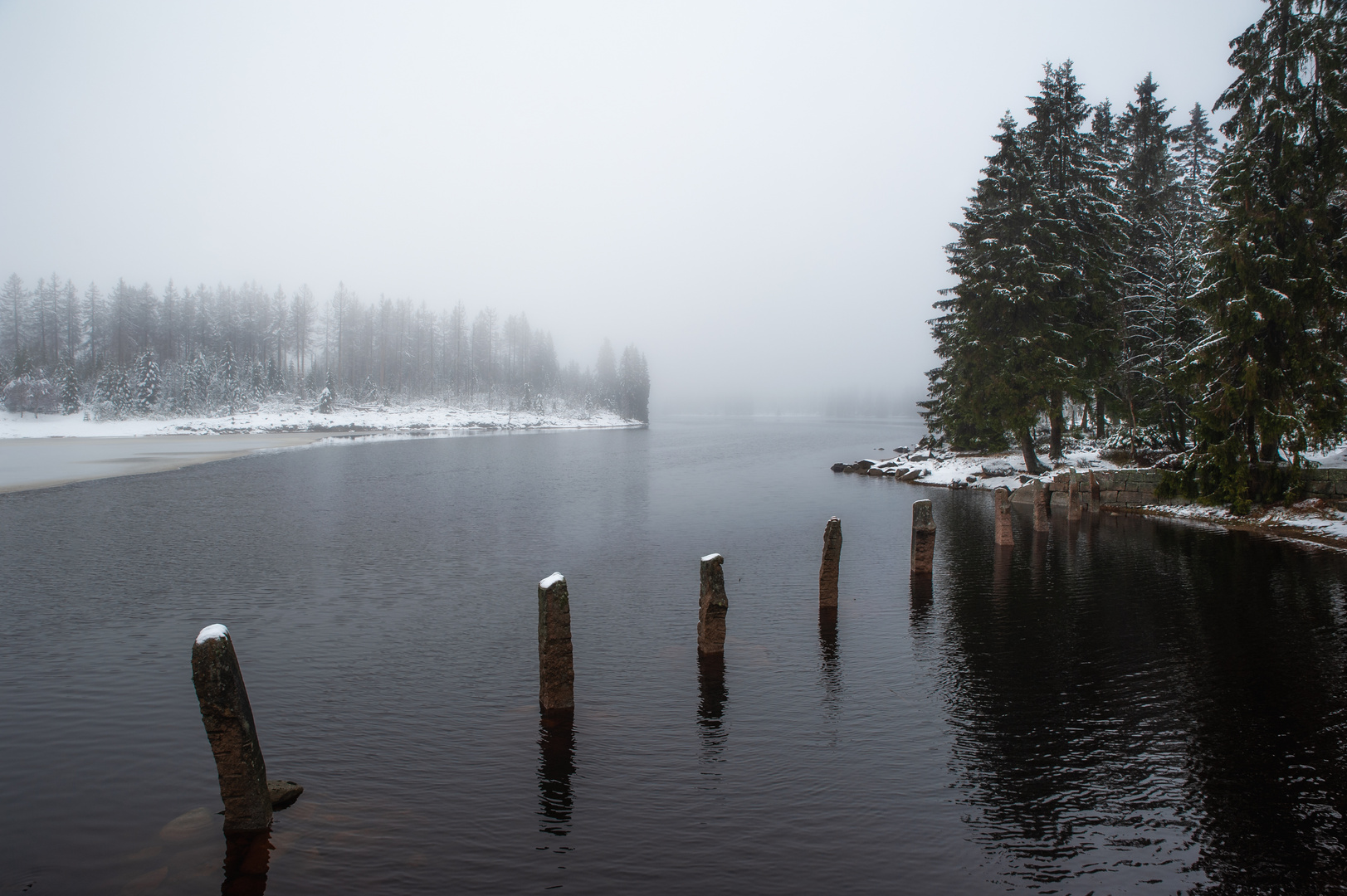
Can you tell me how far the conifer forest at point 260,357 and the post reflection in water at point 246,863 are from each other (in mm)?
96229

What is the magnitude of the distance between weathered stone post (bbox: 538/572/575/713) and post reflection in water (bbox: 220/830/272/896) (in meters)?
3.86

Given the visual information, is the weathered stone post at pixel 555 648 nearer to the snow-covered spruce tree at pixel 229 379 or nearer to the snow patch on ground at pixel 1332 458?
the snow patch on ground at pixel 1332 458

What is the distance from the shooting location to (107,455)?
55.4m

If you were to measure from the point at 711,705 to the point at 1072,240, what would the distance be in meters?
36.6

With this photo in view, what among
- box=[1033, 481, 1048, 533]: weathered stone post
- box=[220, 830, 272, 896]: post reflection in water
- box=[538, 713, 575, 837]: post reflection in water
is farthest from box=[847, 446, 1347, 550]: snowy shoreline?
box=[220, 830, 272, 896]: post reflection in water

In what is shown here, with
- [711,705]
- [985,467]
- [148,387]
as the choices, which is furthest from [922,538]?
[148,387]

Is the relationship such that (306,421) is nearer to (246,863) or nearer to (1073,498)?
(1073,498)

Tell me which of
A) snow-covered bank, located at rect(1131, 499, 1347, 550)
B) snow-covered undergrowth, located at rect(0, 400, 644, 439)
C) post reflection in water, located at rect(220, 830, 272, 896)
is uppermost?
snow-covered undergrowth, located at rect(0, 400, 644, 439)

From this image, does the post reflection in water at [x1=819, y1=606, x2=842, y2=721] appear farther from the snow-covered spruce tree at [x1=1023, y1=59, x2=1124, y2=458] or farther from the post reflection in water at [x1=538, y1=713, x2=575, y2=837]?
the snow-covered spruce tree at [x1=1023, y1=59, x2=1124, y2=458]

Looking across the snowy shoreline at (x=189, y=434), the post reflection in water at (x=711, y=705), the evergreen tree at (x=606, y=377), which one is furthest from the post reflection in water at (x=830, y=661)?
the evergreen tree at (x=606, y=377)

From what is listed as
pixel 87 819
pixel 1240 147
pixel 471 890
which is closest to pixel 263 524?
pixel 87 819

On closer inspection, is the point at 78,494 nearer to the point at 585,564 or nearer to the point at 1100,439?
the point at 585,564

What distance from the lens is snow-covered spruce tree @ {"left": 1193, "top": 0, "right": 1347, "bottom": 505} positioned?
23.7 metres

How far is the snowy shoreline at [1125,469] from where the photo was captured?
23391 millimetres
